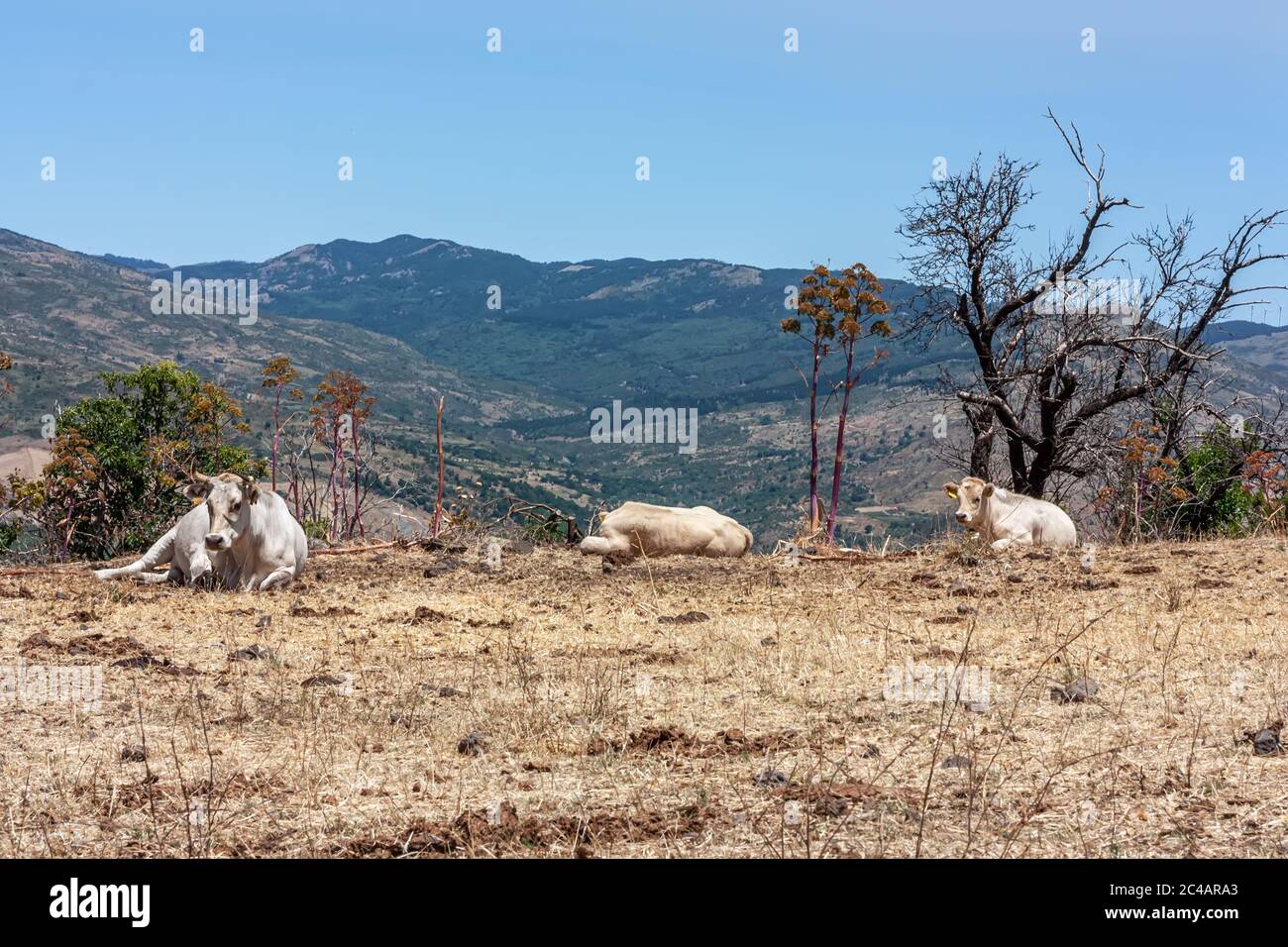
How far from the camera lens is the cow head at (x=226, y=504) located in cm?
1237

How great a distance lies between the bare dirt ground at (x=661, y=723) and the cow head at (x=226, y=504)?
0.60m

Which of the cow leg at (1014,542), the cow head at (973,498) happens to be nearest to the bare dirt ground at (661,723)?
the cow leg at (1014,542)

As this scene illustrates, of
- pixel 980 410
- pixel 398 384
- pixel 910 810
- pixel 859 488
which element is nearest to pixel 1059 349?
pixel 980 410

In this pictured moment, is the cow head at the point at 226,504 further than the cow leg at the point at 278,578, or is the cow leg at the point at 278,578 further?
the cow leg at the point at 278,578

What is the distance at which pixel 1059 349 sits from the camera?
17.8 meters

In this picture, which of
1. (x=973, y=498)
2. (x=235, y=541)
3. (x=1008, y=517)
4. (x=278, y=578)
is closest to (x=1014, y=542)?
(x=1008, y=517)

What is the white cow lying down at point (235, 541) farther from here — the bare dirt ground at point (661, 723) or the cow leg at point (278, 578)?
the bare dirt ground at point (661, 723)

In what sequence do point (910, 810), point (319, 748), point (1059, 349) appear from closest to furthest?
point (910, 810)
point (319, 748)
point (1059, 349)

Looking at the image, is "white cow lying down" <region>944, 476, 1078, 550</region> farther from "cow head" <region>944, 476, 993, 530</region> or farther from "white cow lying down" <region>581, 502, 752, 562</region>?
"white cow lying down" <region>581, 502, 752, 562</region>

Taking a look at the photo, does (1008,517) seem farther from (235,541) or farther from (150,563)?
(150,563)

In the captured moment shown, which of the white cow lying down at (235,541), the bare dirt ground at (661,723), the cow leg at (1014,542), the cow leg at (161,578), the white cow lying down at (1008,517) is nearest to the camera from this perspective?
the bare dirt ground at (661,723)

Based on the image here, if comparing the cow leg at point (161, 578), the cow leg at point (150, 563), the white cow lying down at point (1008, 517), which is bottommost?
the cow leg at point (161, 578)
